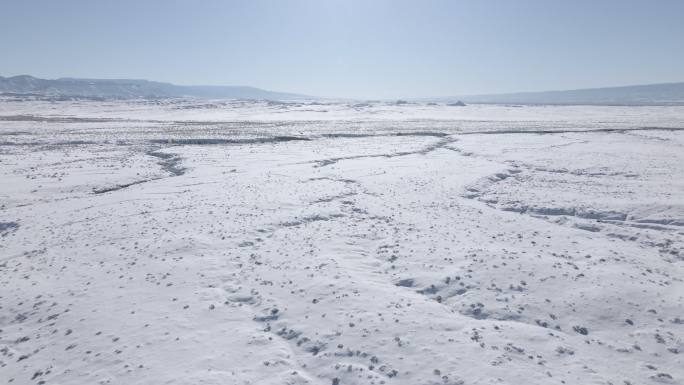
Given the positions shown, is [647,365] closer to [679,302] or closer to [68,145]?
[679,302]

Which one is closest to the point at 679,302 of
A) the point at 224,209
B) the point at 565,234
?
the point at 565,234

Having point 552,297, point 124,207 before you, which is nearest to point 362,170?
point 124,207

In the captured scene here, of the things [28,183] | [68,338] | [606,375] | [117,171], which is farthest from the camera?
[117,171]

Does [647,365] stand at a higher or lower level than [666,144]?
lower

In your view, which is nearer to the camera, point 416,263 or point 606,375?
point 606,375

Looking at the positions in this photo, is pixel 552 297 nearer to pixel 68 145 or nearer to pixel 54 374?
pixel 54 374

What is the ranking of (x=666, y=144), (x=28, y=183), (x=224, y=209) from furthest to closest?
1. (x=666, y=144)
2. (x=28, y=183)
3. (x=224, y=209)
